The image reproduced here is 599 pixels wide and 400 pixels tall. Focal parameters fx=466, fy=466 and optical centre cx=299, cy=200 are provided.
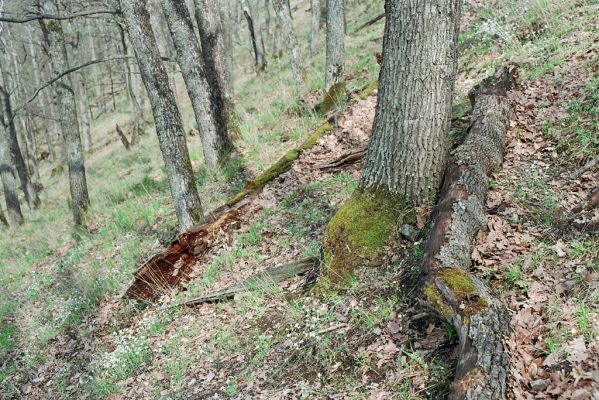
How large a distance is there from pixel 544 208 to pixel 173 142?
16.8 feet

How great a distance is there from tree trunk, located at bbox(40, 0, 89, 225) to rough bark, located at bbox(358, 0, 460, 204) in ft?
31.3

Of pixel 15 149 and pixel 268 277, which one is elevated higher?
pixel 15 149

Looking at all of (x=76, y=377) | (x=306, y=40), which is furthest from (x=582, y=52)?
(x=306, y=40)

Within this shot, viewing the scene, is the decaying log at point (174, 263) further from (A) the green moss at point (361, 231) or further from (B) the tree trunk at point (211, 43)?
(B) the tree trunk at point (211, 43)

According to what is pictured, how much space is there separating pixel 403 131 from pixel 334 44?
658 cm

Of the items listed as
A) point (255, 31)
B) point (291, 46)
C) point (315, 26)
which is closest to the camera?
point (291, 46)

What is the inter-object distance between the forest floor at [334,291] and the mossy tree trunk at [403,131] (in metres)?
0.30

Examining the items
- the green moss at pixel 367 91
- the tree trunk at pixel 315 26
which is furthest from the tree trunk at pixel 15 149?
the green moss at pixel 367 91

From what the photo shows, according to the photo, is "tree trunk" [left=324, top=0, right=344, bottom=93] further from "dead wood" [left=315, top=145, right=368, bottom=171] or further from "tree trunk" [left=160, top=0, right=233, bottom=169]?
"dead wood" [left=315, top=145, right=368, bottom=171]

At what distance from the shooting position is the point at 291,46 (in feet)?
42.8

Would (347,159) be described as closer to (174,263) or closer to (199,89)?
(174,263)

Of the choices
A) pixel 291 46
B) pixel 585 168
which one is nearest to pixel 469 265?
pixel 585 168

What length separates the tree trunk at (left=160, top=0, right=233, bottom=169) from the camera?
921cm

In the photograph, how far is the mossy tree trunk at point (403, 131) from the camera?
4492 mm
